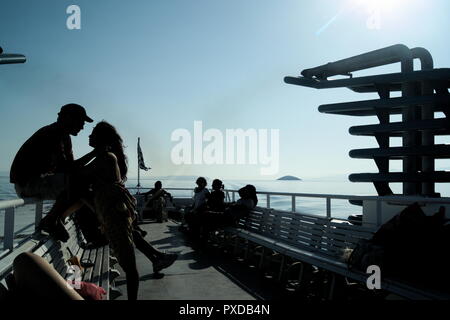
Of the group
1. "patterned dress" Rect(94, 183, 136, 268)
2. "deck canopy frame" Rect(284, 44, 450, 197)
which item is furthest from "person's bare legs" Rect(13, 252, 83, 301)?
"deck canopy frame" Rect(284, 44, 450, 197)

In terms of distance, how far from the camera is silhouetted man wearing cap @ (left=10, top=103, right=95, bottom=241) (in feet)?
10.5

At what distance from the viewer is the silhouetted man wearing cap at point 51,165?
3.21 meters

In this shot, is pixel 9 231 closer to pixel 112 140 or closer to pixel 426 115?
pixel 112 140

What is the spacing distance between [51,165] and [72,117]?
452 mm

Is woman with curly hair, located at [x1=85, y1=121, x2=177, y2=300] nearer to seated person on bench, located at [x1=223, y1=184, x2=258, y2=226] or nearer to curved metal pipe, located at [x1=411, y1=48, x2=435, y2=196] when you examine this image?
seated person on bench, located at [x1=223, y1=184, x2=258, y2=226]

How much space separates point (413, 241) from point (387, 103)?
17715 millimetres

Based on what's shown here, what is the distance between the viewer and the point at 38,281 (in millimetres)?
1580

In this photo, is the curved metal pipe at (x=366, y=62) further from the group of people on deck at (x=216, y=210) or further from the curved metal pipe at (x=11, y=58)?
the curved metal pipe at (x=11, y=58)

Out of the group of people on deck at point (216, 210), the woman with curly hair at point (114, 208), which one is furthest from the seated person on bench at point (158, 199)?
the woman with curly hair at point (114, 208)

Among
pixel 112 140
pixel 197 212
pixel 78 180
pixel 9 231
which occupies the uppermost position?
pixel 112 140

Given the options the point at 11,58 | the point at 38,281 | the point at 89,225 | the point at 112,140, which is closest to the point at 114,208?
the point at 112,140
